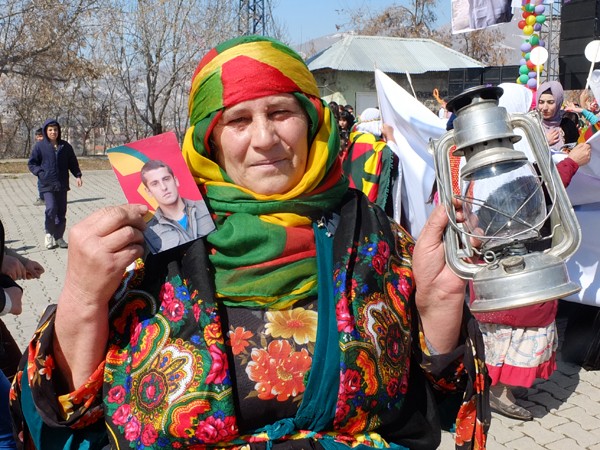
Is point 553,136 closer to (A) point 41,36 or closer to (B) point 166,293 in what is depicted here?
(B) point 166,293

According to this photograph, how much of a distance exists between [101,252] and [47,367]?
A: 32cm

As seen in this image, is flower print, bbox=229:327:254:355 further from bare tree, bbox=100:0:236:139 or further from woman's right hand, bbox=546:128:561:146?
bare tree, bbox=100:0:236:139

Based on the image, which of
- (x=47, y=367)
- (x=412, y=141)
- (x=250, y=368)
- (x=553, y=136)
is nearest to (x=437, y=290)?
(x=250, y=368)

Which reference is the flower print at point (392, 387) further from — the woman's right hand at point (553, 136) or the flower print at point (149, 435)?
the woman's right hand at point (553, 136)

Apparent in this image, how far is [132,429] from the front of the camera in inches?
62.7

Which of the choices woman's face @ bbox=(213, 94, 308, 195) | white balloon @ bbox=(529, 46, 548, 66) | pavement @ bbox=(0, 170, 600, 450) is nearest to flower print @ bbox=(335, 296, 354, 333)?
woman's face @ bbox=(213, 94, 308, 195)

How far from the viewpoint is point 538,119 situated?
1570 millimetres

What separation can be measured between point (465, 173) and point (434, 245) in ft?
0.94

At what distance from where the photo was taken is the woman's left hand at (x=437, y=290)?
1.71 metres

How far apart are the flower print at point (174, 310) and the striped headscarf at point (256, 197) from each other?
11cm

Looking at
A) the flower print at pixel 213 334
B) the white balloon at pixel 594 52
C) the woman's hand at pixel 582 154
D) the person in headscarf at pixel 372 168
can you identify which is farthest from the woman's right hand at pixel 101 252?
the white balloon at pixel 594 52

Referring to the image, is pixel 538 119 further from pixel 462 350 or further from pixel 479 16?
pixel 479 16

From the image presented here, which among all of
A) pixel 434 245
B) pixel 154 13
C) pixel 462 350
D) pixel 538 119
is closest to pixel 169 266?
pixel 434 245

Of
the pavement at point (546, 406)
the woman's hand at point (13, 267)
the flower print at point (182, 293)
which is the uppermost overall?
the flower print at point (182, 293)
